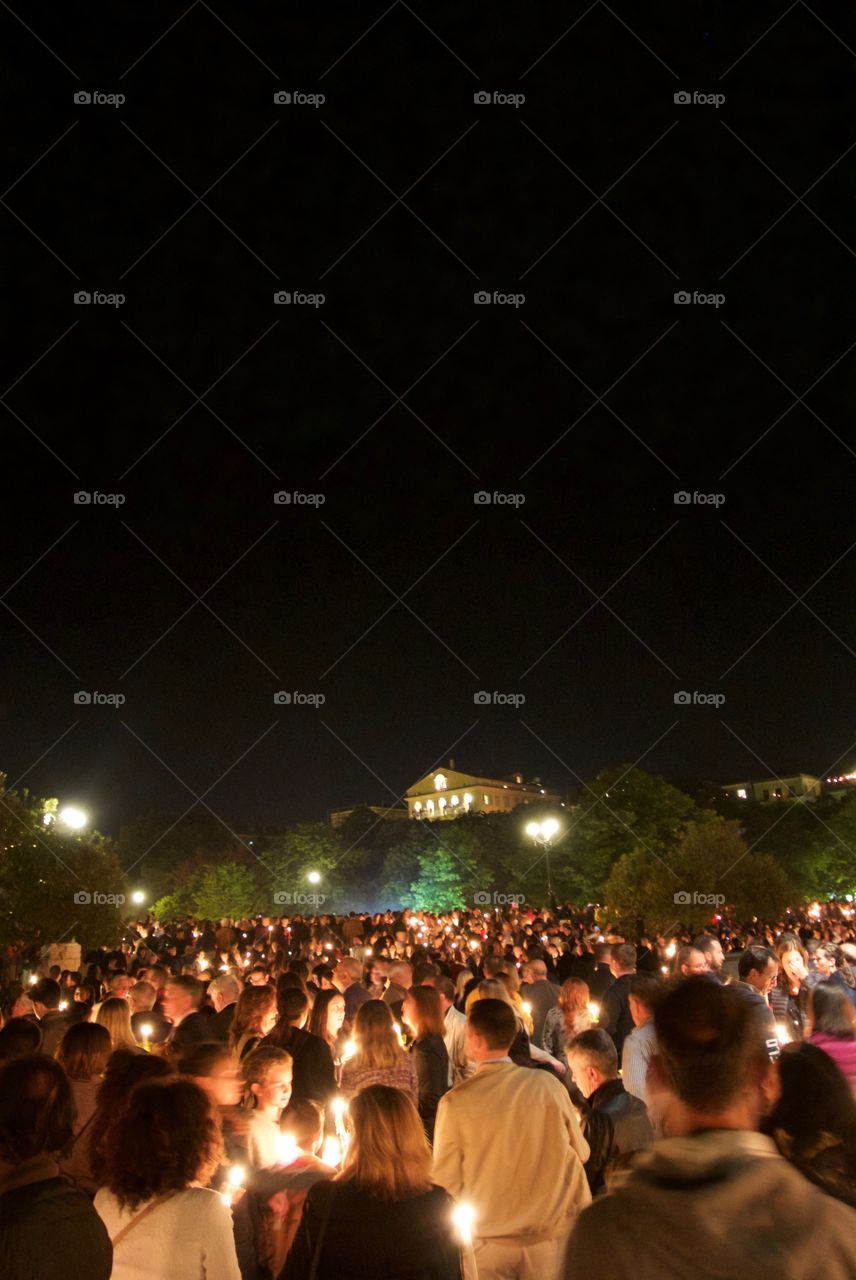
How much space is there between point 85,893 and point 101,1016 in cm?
2468

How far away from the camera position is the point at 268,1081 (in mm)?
4523

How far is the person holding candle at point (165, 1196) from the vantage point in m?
2.92

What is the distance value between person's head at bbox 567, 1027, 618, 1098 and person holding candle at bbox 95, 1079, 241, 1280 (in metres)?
2.45

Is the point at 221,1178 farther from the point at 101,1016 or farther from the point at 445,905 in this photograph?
the point at 445,905

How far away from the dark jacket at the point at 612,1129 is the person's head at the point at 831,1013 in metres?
1.29


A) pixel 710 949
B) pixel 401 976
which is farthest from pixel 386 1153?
pixel 710 949

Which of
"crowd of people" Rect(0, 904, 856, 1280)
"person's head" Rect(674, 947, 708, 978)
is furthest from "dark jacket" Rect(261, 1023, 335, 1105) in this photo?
"person's head" Rect(674, 947, 708, 978)

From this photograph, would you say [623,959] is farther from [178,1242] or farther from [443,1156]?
[178,1242]

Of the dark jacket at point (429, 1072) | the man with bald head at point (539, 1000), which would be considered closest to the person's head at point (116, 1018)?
the dark jacket at point (429, 1072)

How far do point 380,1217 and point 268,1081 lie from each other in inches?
66.6

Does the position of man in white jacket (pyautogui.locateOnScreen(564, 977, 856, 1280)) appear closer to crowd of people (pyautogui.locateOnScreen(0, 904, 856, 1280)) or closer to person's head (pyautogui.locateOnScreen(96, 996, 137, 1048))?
crowd of people (pyautogui.locateOnScreen(0, 904, 856, 1280))

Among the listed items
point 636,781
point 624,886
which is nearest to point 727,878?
point 624,886

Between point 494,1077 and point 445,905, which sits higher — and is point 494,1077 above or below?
below

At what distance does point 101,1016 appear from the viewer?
6.53 meters
